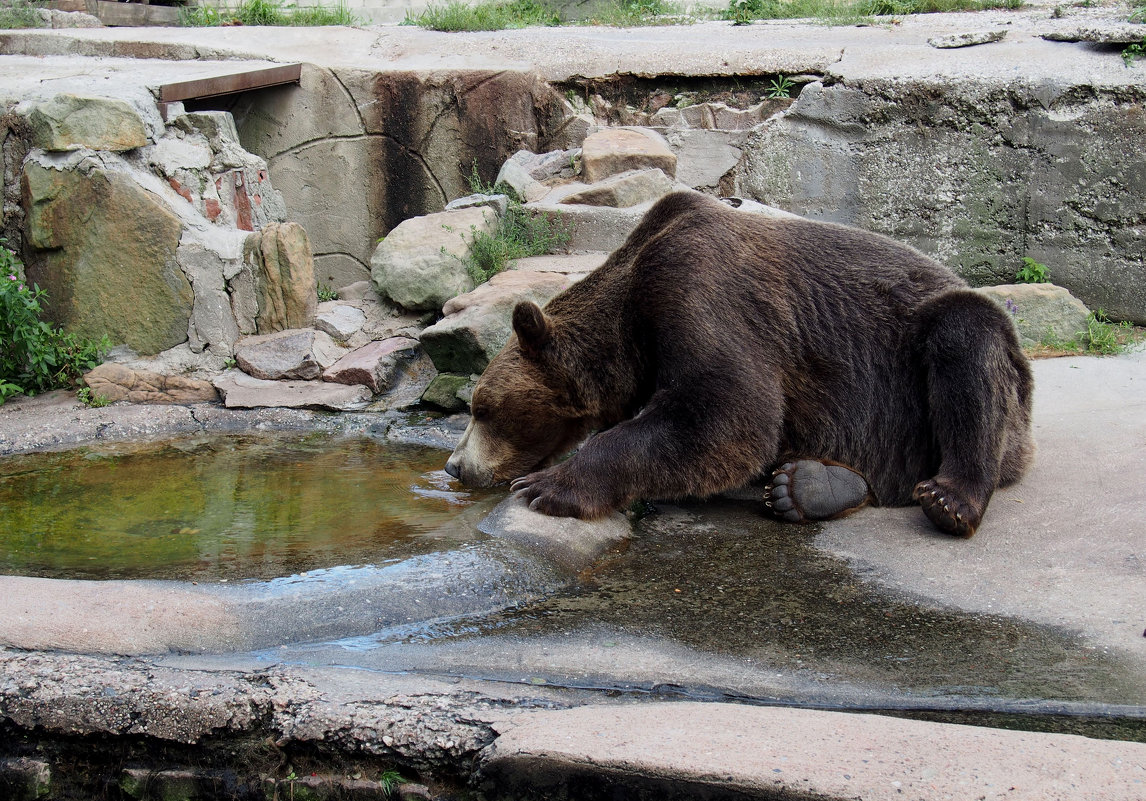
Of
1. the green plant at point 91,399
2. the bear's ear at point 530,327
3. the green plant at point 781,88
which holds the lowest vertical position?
the green plant at point 91,399

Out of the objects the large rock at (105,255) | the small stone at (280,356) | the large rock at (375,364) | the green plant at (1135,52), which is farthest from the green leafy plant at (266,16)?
the green plant at (1135,52)

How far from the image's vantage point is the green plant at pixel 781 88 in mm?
8320

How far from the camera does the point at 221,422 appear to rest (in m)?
6.14

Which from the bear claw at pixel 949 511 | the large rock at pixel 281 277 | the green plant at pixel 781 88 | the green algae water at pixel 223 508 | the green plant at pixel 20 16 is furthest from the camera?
the green plant at pixel 20 16

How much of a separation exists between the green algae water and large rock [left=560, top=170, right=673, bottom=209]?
9.12 ft

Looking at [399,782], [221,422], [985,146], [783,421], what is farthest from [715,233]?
[985,146]

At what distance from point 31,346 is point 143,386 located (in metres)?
0.78

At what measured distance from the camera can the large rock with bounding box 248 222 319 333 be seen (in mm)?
7055

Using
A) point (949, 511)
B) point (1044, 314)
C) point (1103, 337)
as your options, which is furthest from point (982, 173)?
point (949, 511)

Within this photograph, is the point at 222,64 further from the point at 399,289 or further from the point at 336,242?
the point at 399,289

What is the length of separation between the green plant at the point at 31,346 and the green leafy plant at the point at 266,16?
5.07 meters

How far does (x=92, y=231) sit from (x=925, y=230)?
6.15m

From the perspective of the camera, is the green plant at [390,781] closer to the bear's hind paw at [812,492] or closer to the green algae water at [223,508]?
the green algae water at [223,508]

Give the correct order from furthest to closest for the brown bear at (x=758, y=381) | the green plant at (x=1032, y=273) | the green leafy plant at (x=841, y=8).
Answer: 1. the green leafy plant at (x=841, y=8)
2. the green plant at (x=1032, y=273)
3. the brown bear at (x=758, y=381)
